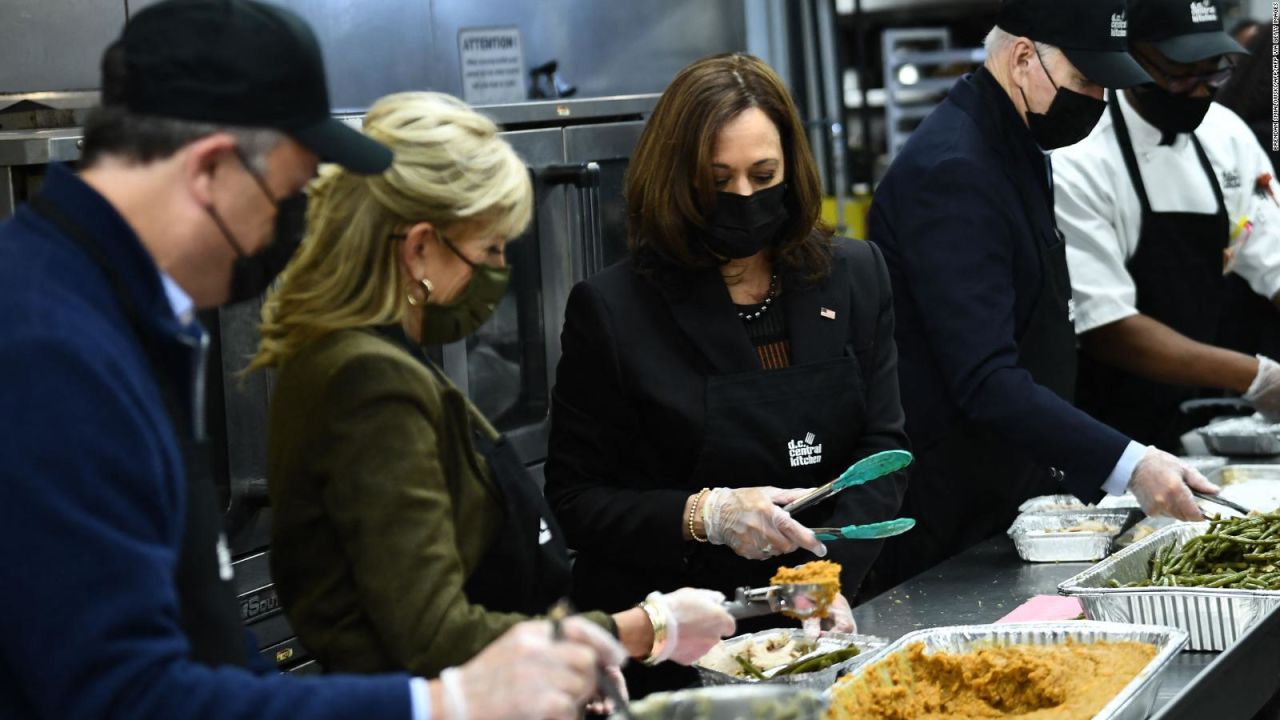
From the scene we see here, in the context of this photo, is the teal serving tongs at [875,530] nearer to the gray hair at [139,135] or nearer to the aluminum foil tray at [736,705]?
the aluminum foil tray at [736,705]

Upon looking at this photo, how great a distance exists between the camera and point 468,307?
1.92m

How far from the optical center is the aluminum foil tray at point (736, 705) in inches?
66.4

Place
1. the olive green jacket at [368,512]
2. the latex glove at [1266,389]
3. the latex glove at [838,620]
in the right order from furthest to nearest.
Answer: the latex glove at [1266,389] → the latex glove at [838,620] → the olive green jacket at [368,512]

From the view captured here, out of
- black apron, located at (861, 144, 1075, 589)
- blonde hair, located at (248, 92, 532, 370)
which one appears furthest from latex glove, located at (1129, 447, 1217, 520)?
blonde hair, located at (248, 92, 532, 370)

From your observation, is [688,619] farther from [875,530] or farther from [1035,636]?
[1035,636]

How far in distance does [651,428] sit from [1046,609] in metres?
0.82

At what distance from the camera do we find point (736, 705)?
1718mm

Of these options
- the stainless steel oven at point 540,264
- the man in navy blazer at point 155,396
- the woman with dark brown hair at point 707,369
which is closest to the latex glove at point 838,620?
the woman with dark brown hair at point 707,369

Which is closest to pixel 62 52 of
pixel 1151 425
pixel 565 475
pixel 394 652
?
pixel 565 475

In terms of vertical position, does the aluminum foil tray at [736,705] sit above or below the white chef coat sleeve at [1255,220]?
below

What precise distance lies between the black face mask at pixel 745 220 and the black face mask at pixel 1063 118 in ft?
2.98

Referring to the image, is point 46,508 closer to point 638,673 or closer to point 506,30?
point 638,673

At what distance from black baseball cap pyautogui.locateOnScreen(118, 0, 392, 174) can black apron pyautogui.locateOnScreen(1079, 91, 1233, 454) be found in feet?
9.86

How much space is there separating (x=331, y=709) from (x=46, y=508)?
30 cm
